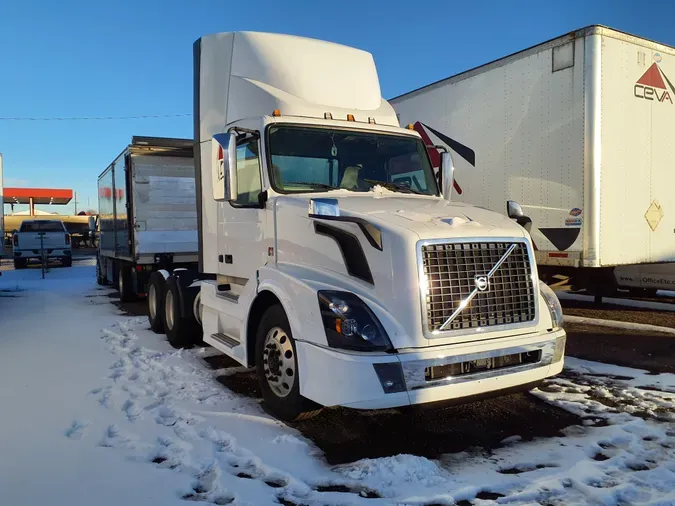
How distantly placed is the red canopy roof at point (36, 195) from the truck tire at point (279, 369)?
58260 millimetres

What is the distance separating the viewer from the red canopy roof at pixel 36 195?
54791 millimetres

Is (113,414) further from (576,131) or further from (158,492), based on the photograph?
(576,131)

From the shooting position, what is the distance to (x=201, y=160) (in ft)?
20.4

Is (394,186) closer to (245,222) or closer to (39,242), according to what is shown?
(245,222)

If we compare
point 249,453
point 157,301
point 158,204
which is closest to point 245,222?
point 249,453

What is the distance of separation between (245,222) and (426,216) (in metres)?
1.96

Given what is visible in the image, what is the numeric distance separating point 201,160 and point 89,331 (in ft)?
12.3

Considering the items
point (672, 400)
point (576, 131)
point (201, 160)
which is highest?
point (576, 131)

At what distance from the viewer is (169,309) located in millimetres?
7508

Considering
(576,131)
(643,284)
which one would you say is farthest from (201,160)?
(643,284)

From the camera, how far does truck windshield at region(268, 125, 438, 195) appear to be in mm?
4934

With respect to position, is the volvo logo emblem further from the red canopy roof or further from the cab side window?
the red canopy roof

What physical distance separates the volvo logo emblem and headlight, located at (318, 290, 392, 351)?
0.80m

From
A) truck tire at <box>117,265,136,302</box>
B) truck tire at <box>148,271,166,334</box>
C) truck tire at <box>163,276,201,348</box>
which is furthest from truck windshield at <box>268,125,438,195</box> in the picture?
truck tire at <box>117,265,136,302</box>
